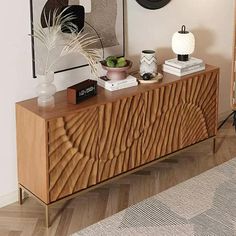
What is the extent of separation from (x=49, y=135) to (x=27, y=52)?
507 mm

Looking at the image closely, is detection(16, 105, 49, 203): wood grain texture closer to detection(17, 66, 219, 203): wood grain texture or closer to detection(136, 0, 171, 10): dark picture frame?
detection(17, 66, 219, 203): wood grain texture

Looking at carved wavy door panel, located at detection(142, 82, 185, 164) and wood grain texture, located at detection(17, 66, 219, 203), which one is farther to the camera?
carved wavy door panel, located at detection(142, 82, 185, 164)

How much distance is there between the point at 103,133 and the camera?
309cm

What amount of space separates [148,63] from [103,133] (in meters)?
0.59

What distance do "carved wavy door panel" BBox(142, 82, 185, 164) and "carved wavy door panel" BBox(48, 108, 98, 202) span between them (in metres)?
0.41

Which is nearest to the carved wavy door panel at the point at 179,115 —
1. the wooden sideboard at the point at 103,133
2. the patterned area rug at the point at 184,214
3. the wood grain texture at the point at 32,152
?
the wooden sideboard at the point at 103,133

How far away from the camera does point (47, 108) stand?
2939mm

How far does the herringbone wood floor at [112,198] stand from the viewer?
300cm

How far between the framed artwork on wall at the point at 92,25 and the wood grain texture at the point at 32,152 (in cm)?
30

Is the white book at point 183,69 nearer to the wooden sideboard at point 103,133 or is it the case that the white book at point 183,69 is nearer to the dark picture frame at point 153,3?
the wooden sideboard at point 103,133

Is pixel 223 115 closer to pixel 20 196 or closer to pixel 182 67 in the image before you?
pixel 182 67

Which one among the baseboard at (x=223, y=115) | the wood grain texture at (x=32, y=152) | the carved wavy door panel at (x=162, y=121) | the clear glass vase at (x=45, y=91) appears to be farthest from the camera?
Result: the baseboard at (x=223, y=115)

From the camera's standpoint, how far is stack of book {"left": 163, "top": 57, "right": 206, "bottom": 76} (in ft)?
11.5

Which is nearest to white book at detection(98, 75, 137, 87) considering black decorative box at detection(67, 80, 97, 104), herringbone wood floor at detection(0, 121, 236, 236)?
black decorative box at detection(67, 80, 97, 104)
